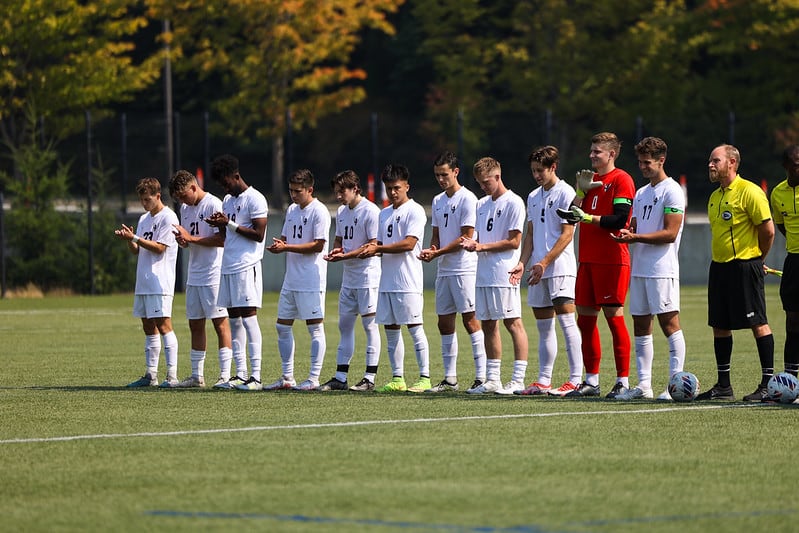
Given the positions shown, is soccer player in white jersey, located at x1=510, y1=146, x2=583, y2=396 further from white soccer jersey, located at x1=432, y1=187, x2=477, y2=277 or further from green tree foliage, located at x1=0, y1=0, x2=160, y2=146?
green tree foliage, located at x1=0, y1=0, x2=160, y2=146

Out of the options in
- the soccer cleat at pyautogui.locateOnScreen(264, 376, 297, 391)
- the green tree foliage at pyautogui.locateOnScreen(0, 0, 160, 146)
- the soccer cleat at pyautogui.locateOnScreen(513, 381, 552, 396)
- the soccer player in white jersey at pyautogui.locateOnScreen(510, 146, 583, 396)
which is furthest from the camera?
the green tree foliage at pyautogui.locateOnScreen(0, 0, 160, 146)

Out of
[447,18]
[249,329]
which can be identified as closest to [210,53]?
[447,18]

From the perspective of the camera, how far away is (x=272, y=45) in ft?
124

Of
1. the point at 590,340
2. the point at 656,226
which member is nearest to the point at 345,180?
the point at 590,340

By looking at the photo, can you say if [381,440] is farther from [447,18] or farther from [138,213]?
[447,18]

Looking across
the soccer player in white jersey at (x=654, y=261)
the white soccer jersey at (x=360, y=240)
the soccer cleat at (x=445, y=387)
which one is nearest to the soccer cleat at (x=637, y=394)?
the soccer player in white jersey at (x=654, y=261)

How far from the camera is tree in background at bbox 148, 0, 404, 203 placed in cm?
A: 3659

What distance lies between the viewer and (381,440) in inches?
375

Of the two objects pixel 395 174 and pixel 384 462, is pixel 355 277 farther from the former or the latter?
pixel 384 462

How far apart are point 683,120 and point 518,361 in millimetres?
32763

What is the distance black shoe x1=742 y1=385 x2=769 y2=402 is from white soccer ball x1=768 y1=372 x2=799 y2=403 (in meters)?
0.08

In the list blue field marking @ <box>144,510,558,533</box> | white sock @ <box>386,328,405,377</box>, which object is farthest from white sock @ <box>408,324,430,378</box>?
blue field marking @ <box>144,510,558,533</box>

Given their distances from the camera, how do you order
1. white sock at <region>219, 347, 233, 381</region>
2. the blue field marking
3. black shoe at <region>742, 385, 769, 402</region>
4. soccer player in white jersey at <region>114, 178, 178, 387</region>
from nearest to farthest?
the blue field marking
black shoe at <region>742, 385, 769, 402</region>
white sock at <region>219, 347, 233, 381</region>
soccer player in white jersey at <region>114, 178, 178, 387</region>

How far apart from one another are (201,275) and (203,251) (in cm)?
24
